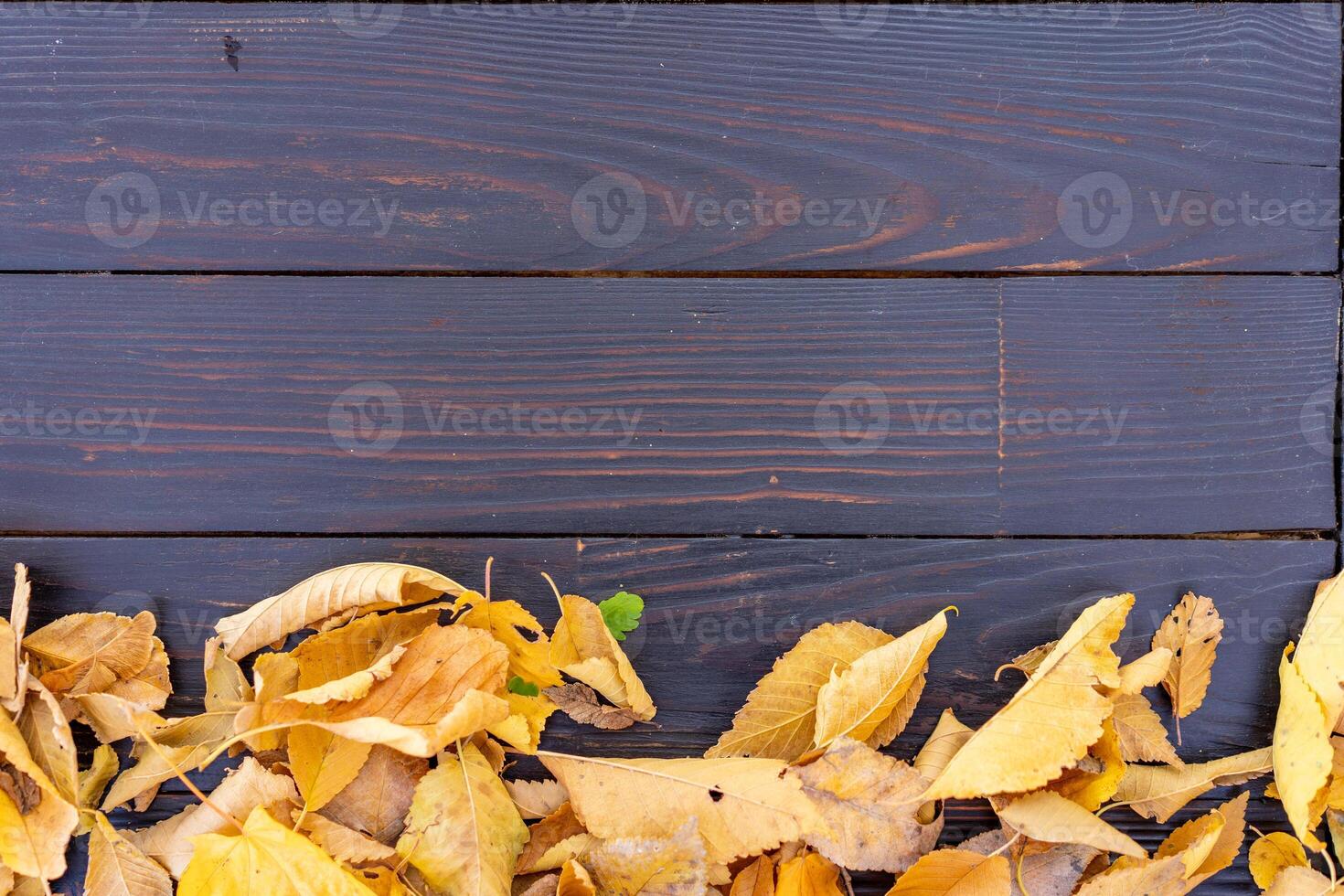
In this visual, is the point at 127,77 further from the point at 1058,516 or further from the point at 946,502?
the point at 1058,516

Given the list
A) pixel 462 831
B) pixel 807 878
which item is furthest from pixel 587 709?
pixel 807 878

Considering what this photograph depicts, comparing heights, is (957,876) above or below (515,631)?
below

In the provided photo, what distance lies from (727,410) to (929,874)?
52cm

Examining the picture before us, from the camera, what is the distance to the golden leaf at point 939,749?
862mm

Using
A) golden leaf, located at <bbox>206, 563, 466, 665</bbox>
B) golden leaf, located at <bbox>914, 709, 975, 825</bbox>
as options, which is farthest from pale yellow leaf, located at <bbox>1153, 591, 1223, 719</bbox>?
golden leaf, located at <bbox>206, 563, 466, 665</bbox>

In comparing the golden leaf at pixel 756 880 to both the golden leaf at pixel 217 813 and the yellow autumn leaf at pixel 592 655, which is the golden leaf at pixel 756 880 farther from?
the golden leaf at pixel 217 813

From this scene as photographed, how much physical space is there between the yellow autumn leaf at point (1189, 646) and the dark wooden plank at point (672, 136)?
382mm

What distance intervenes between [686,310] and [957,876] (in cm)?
65

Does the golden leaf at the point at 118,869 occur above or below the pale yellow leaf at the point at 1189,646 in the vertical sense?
below

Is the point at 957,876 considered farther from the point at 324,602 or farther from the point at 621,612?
the point at 324,602

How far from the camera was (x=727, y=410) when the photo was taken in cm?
90

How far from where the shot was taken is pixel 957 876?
2.73ft

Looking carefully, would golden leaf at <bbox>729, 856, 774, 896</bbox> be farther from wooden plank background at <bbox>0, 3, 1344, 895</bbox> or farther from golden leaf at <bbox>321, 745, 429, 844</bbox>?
golden leaf at <bbox>321, 745, 429, 844</bbox>

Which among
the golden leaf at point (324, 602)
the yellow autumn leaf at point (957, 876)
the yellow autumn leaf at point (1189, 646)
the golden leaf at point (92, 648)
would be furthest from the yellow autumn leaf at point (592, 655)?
the yellow autumn leaf at point (1189, 646)
